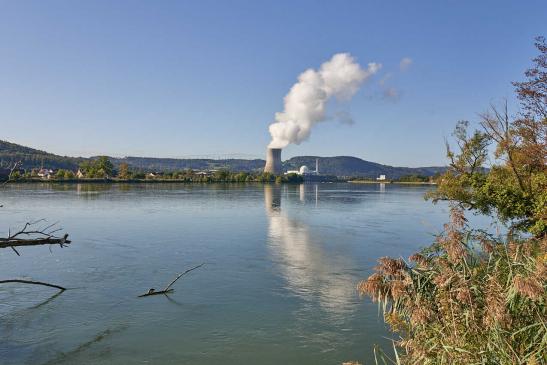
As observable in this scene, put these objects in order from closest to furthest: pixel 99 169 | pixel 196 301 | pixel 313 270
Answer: pixel 196 301
pixel 313 270
pixel 99 169

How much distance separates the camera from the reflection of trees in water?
43.6 ft

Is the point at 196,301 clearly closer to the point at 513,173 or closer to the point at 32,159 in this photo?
the point at 513,173

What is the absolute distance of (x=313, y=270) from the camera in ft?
55.8

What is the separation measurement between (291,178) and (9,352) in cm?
14113

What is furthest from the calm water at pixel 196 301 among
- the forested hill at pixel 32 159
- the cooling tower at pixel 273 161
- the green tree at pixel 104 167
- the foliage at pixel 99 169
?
the forested hill at pixel 32 159

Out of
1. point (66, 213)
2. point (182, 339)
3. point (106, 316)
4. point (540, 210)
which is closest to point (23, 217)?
Result: point (66, 213)

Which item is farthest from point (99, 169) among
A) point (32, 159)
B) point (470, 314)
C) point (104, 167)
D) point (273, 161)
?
point (470, 314)

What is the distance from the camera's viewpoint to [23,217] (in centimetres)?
3123

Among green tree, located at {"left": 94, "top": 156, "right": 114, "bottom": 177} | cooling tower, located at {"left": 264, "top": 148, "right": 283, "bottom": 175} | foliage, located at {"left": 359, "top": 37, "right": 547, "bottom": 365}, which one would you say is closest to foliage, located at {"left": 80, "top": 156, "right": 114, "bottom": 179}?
green tree, located at {"left": 94, "top": 156, "right": 114, "bottom": 177}

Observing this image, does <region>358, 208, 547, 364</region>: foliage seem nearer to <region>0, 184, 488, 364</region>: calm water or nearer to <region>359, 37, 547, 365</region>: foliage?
<region>359, 37, 547, 365</region>: foliage

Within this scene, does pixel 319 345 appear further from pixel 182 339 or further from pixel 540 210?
pixel 540 210

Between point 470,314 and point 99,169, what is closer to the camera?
point 470,314

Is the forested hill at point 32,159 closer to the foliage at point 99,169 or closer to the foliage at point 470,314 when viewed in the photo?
the foliage at point 99,169

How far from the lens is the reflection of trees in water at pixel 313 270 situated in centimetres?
1330
